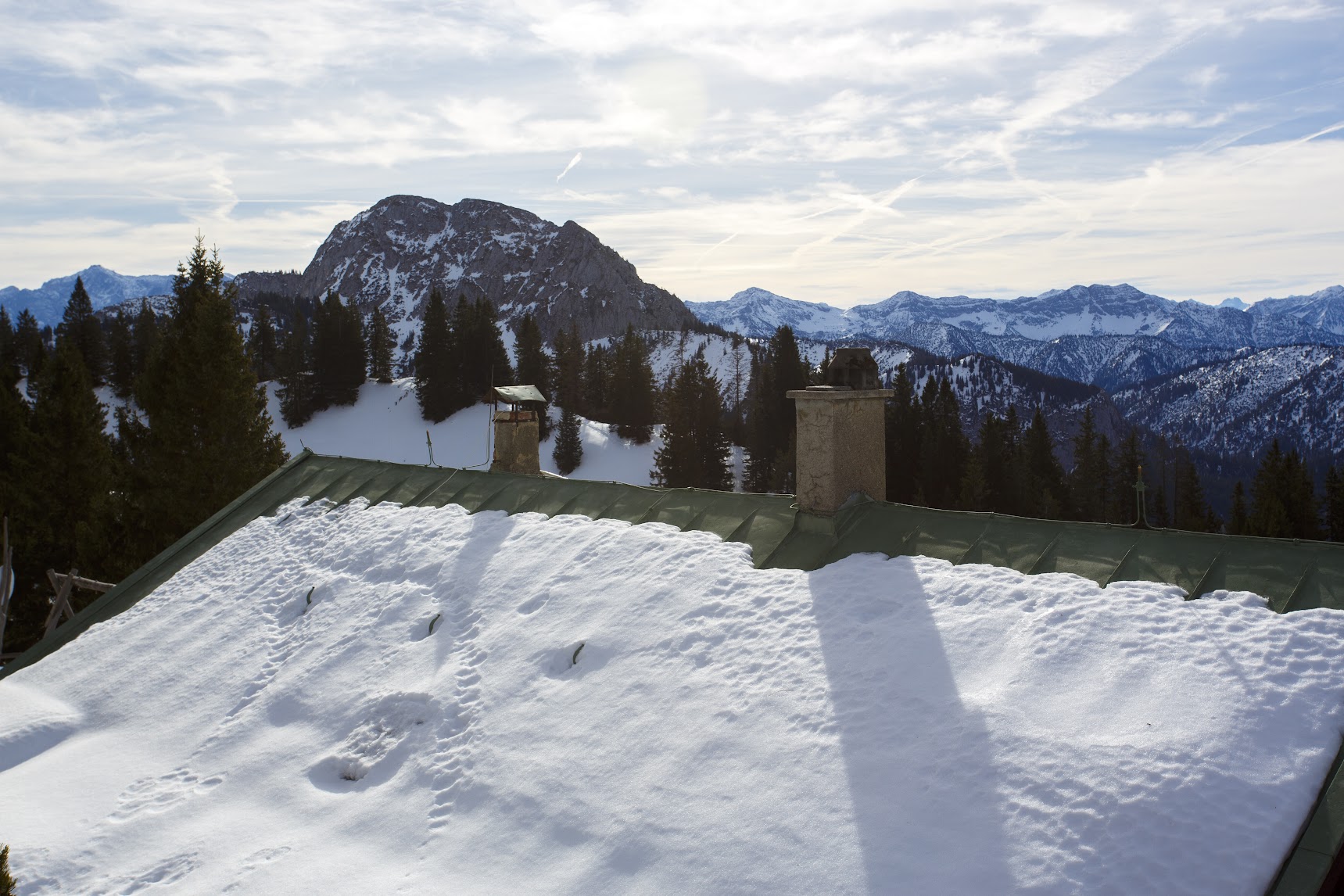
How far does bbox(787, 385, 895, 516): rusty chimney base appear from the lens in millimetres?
10070

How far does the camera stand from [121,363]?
254 feet

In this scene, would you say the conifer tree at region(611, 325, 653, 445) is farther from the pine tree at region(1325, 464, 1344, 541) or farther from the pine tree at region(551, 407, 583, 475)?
the pine tree at region(1325, 464, 1344, 541)

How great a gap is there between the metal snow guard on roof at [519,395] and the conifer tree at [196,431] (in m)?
15.6

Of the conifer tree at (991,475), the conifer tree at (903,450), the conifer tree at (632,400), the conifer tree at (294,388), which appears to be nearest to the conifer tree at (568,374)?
the conifer tree at (632,400)

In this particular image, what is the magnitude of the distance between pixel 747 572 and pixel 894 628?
6.77ft

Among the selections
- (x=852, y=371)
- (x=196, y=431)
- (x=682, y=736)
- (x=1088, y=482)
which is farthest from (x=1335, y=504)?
(x=196, y=431)

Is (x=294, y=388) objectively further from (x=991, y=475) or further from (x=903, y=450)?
(x=991, y=475)

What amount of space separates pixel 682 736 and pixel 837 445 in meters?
4.31

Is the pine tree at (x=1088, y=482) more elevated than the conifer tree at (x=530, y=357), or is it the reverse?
the conifer tree at (x=530, y=357)

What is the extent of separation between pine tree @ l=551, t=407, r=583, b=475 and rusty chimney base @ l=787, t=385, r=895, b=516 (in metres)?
54.8

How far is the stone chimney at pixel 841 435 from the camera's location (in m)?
10.1

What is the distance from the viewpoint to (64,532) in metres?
29.1

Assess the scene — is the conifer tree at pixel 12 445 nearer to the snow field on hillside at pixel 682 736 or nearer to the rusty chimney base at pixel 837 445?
the snow field on hillside at pixel 682 736

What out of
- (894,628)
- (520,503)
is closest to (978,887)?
(894,628)
